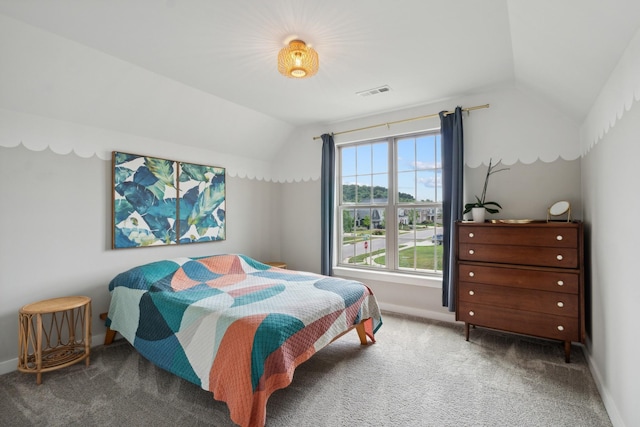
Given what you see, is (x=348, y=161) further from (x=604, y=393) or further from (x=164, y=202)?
(x=604, y=393)

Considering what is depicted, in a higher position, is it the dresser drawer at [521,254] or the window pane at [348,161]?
the window pane at [348,161]

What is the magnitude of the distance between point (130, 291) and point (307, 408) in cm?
184

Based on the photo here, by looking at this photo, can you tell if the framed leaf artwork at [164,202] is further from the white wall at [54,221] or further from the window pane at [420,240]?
the window pane at [420,240]

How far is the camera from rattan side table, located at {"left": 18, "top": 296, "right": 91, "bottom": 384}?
7.82 feet

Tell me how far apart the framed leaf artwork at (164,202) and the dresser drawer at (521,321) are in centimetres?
305

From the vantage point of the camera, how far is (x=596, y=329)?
2.40m

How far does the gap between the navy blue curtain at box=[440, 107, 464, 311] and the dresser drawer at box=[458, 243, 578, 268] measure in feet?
0.96

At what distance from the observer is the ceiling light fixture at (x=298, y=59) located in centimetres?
222

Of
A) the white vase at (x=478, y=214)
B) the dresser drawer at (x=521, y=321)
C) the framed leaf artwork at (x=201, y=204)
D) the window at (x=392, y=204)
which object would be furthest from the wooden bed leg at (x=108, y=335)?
the white vase at (x=478, y=214)

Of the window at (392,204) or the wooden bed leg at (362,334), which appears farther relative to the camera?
the window at (392,204)

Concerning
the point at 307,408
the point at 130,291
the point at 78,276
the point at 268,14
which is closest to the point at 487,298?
the point at 307,408

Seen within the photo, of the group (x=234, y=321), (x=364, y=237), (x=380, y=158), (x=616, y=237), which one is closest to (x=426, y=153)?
(x=380, y=158)

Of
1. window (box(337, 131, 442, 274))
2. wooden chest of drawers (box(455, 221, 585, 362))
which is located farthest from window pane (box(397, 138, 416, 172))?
wooden chest of drawers (box(455, 221, 585, 362))

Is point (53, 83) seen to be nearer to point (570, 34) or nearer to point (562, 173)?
point (570, 34)
